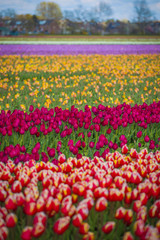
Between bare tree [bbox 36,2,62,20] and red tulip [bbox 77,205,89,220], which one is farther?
bare tree [bbox 36,2,62,20]

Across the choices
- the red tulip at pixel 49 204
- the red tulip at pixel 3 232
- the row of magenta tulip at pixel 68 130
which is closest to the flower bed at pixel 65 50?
the row of magenta tulip at pixel 68 130

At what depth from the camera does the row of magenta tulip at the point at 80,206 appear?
151cm

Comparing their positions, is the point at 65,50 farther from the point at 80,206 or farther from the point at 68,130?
the point at 80,206

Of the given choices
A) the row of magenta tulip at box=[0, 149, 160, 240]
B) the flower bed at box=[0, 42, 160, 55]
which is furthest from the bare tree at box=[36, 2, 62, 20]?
the row of magenta tulip at box=[0, 149, 160, 240]

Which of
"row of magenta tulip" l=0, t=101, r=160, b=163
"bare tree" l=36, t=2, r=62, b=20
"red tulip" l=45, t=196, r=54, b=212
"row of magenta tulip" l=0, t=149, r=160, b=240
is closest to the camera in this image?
"row of magenta tulip" l=0, t=149, r=160, b=240

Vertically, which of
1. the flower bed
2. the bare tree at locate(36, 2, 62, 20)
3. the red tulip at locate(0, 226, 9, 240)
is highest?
the bare tree at locate(36, 2, 62, 20)

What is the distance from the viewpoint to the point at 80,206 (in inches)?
62.2

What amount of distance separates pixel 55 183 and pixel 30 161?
55 centimetres

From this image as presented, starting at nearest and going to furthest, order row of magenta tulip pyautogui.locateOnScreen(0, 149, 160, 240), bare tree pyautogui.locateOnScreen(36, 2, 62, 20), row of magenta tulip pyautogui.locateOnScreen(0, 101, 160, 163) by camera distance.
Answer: row of magenta tulip pyautogui.locateOnScreen(0, 149, 160, 240)
row of magenta tulip pyautogui.locateOnScreen(0, 101, 160, 163)
bare tree pyautogui.locateOnScreen(36, 2, 62, 20)

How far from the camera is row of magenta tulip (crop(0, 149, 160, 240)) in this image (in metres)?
1.51

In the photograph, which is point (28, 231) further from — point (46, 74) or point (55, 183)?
point (46, 74)

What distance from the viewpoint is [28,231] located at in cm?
142

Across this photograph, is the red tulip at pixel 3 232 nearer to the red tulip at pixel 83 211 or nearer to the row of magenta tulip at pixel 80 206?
the row of magenta tulip at pixel 80 206

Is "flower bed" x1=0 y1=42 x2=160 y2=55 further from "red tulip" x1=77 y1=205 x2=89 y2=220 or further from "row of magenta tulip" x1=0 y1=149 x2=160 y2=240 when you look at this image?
"red tulip" x1=77 y1=205 x2=89 y2=220
